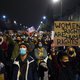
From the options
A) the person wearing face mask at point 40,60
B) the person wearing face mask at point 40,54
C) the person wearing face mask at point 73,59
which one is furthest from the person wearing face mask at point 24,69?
the person wearing face mask at point 40,54

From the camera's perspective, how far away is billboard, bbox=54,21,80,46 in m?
10.0

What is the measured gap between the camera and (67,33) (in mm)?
10211

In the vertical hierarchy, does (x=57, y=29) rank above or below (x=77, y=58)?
above

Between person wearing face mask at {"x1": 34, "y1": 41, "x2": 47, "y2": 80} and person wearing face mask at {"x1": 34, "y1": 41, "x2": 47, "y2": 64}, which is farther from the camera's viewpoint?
person wearing face mask at {"x1": 34, "y1": 41, "x2": 47, "y2": 64}

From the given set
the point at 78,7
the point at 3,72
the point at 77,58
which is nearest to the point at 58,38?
the point at 77,58

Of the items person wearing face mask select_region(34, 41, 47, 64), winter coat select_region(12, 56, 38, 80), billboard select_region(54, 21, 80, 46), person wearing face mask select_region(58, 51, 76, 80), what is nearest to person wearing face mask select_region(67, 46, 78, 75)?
billboard select_region(54, 21, 80, 46)

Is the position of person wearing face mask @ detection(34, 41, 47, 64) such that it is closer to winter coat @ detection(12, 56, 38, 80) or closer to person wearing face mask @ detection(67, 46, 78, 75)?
person wearing face mask @ detection(67, 46, 78, 75)

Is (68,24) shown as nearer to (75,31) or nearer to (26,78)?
(75,31)

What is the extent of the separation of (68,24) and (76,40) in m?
0.59

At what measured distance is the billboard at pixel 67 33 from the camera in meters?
10.0

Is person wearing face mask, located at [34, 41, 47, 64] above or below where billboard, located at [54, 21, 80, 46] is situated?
below

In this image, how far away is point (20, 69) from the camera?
7.42 meters

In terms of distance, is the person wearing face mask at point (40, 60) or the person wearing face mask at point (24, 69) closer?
the person wearing face mask at point (24, 69)

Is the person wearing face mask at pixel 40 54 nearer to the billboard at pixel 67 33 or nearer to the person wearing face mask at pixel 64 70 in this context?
the billboard at pixel 67 33
